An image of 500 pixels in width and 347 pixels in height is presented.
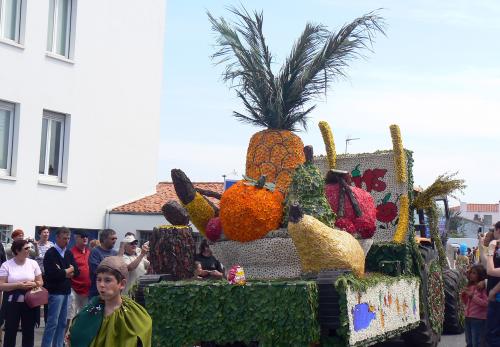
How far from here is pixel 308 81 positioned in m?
9.35

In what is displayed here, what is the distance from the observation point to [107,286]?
5.20 m

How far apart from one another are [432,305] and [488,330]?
45.1 inches

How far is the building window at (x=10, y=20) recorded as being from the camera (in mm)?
19188

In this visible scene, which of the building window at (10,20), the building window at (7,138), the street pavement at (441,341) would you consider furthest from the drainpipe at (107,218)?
the street pavement at (441,341)

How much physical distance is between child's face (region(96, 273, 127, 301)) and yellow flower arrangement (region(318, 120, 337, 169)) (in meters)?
6.17

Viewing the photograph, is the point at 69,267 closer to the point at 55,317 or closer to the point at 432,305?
the point at 55,317

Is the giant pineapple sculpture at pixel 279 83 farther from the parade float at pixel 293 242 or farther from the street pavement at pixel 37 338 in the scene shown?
the street pavement at pixel 37 338

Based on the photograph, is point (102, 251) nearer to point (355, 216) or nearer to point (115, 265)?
point (355, 216)

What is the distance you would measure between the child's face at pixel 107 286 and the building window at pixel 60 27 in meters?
16.2

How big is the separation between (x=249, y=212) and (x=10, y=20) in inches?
507

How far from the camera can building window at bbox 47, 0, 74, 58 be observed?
20.6 m

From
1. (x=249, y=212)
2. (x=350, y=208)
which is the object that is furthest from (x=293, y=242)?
(x=350, y=208)

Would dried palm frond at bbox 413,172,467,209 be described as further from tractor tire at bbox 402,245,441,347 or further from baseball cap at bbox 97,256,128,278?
baseball cap at bbox 97,256,128,278

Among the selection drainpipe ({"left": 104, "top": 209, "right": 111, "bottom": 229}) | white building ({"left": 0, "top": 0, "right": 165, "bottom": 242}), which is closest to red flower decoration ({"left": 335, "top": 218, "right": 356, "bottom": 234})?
white building ({"left": 0, "top": 0, "right": 165, "bottom": 242})
